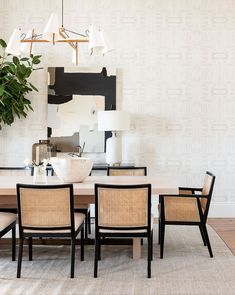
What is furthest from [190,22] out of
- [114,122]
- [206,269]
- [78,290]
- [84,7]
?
[78,290]

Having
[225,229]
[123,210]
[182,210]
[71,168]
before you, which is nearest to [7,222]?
[71,168]

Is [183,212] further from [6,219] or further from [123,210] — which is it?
[6,219]

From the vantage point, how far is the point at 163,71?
19.7 ft

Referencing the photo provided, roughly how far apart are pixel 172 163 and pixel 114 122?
1.18m

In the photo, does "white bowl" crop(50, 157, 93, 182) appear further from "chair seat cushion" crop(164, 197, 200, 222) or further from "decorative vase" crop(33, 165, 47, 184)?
"chair seat cushion" crop(164, 197, 200, 222)

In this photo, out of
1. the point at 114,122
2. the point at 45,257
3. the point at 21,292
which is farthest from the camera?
the point at 114,122

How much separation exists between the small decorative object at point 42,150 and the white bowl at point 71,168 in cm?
182

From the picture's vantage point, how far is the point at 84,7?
6.00 m

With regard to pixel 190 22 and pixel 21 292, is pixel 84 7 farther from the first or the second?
pixel 21 292

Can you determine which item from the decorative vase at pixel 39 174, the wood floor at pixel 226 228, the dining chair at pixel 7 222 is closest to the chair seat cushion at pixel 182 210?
the wood floor at pixel 226 228

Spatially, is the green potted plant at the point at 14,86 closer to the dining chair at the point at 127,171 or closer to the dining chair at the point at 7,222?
the dining chair at the point at 127,171

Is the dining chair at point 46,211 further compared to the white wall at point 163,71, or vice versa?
the white wall at point 163,71

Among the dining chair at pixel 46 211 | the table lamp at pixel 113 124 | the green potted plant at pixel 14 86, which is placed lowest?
the dining chair at pixel 46 211

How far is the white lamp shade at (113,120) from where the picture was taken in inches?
214
